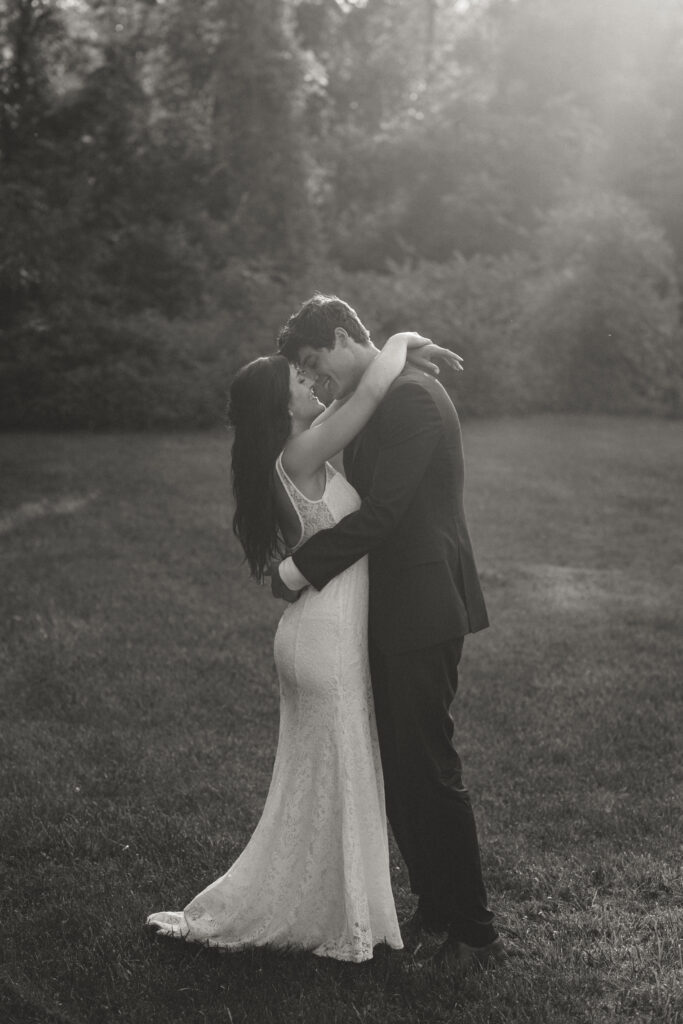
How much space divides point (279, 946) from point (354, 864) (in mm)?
439

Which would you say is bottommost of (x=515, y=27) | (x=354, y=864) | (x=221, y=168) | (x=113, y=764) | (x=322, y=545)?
(x=113, y=764)

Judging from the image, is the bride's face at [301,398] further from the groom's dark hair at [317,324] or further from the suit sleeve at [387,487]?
the suit sleeve at [387,487]

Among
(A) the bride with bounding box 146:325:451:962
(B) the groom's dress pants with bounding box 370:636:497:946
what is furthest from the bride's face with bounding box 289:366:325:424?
(B) the groom's dress pants with bounding box 370:636:497:946

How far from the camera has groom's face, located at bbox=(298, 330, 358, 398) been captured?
3.68m

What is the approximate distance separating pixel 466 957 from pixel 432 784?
0.60m

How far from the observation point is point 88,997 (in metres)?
3.66

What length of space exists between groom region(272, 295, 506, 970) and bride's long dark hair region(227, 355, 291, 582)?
15 cm

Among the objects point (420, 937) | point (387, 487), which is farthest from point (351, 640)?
point (420, 937)

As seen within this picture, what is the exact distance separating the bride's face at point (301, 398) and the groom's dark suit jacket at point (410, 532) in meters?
0.20

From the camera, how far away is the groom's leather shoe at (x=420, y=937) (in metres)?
3.87

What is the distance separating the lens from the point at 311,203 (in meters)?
23.3

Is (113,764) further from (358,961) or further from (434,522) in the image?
(434,522)

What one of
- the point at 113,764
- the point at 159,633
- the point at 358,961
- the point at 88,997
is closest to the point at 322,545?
the point at 358,961

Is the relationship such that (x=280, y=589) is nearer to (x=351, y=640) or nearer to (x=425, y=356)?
(x=351, y=640)
